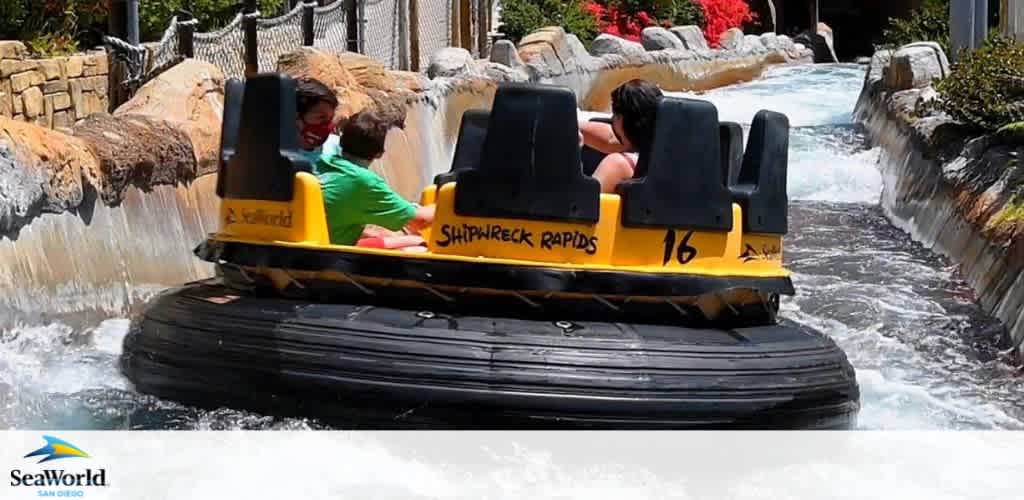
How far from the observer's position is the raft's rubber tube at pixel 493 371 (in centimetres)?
545

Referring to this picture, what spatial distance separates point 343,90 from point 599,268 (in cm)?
621

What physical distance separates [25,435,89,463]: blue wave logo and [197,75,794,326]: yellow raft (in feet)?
3.37

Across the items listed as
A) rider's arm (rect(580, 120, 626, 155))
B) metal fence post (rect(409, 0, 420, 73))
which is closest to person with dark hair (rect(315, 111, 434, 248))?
rider's arm (rect(580, 120, 626, 155))

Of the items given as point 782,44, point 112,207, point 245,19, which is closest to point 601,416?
point 112,207

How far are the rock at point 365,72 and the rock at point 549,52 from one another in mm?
7645

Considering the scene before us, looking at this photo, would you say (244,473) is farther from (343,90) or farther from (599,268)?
(343,90)

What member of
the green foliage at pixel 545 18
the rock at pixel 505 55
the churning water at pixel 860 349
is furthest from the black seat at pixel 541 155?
the green foliage at pixel 545 18

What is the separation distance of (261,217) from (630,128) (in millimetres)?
1522

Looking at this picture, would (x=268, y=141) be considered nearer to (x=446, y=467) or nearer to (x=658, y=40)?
(x=446, y=467)

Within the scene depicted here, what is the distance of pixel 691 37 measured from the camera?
2833cm

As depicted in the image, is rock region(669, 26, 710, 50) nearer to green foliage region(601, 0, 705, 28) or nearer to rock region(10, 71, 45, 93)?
green foliage region(601, 0, 705, 28)

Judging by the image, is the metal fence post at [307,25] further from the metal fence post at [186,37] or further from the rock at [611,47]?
the rock at [611,47]

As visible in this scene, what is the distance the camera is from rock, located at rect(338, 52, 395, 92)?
40.9 ft

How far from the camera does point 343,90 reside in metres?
11.6
